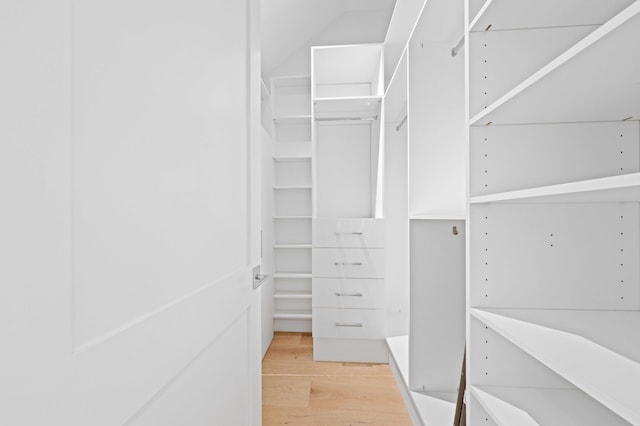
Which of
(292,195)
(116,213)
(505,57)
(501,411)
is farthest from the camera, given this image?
(292,195)

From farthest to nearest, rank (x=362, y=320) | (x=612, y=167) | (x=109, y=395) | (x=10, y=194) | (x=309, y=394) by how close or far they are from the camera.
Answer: (x=362, y=320), (x=309, y=394), (x=612, y=167), (x=109, y=395), (x=10, y=194)

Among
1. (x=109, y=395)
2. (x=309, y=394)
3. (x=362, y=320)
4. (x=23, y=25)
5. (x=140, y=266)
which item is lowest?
(x=309, y=394)

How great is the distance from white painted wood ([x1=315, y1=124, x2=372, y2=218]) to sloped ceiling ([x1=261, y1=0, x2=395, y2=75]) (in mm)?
726

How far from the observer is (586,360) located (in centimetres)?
74

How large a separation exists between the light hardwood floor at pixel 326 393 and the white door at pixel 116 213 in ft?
3.84

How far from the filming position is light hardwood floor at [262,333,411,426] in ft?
6.01

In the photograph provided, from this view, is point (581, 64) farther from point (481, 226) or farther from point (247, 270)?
point (247, 270)

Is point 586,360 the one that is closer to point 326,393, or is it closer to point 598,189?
point 598,189

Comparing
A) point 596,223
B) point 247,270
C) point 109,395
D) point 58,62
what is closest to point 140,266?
point 109,395

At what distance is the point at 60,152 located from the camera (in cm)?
37

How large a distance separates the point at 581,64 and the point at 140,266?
0.89m

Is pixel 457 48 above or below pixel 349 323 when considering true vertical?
above

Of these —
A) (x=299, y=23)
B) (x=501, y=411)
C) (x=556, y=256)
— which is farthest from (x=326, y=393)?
(x=299, y=23)

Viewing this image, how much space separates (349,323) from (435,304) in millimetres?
833
